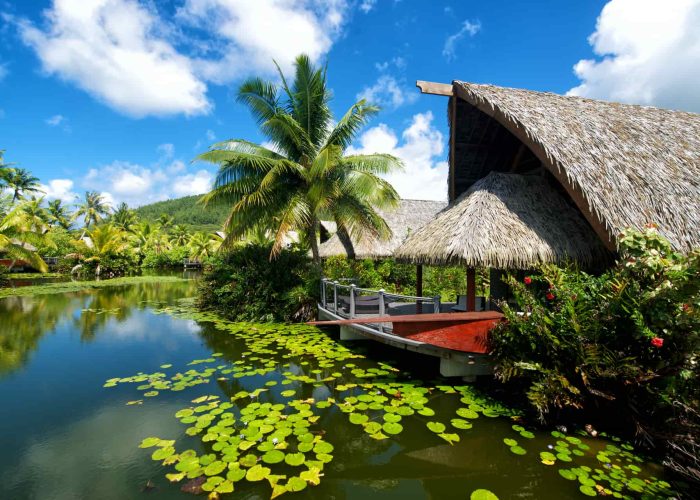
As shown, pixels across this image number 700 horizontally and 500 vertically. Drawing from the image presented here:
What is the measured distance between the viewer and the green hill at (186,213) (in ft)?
260

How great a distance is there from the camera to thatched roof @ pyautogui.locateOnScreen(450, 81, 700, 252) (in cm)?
525

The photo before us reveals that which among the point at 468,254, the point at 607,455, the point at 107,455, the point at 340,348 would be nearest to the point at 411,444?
the point at 607,455

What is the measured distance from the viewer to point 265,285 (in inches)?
441

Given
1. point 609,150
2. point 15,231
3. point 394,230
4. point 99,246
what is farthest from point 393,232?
point 99,246

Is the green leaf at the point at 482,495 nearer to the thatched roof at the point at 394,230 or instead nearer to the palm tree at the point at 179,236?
the thatched roof at the point at 394,230

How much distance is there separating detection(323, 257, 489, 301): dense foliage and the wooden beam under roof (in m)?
6.74

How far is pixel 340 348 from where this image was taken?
822 centimetres

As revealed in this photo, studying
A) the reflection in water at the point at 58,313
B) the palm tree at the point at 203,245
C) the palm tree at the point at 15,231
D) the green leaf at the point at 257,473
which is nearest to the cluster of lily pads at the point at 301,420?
the green leaf at the point at 257,473

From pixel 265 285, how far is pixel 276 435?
7316mm

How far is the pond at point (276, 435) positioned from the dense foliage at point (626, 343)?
53 centimetres

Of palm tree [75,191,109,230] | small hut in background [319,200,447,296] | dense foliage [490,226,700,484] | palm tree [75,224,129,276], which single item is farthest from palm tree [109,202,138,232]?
dense foliage [490,226,700,484]

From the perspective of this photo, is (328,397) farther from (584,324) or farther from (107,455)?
(584,324)

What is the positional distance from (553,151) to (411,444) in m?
4.96

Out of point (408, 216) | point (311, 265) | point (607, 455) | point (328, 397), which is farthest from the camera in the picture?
point (408, 216)
